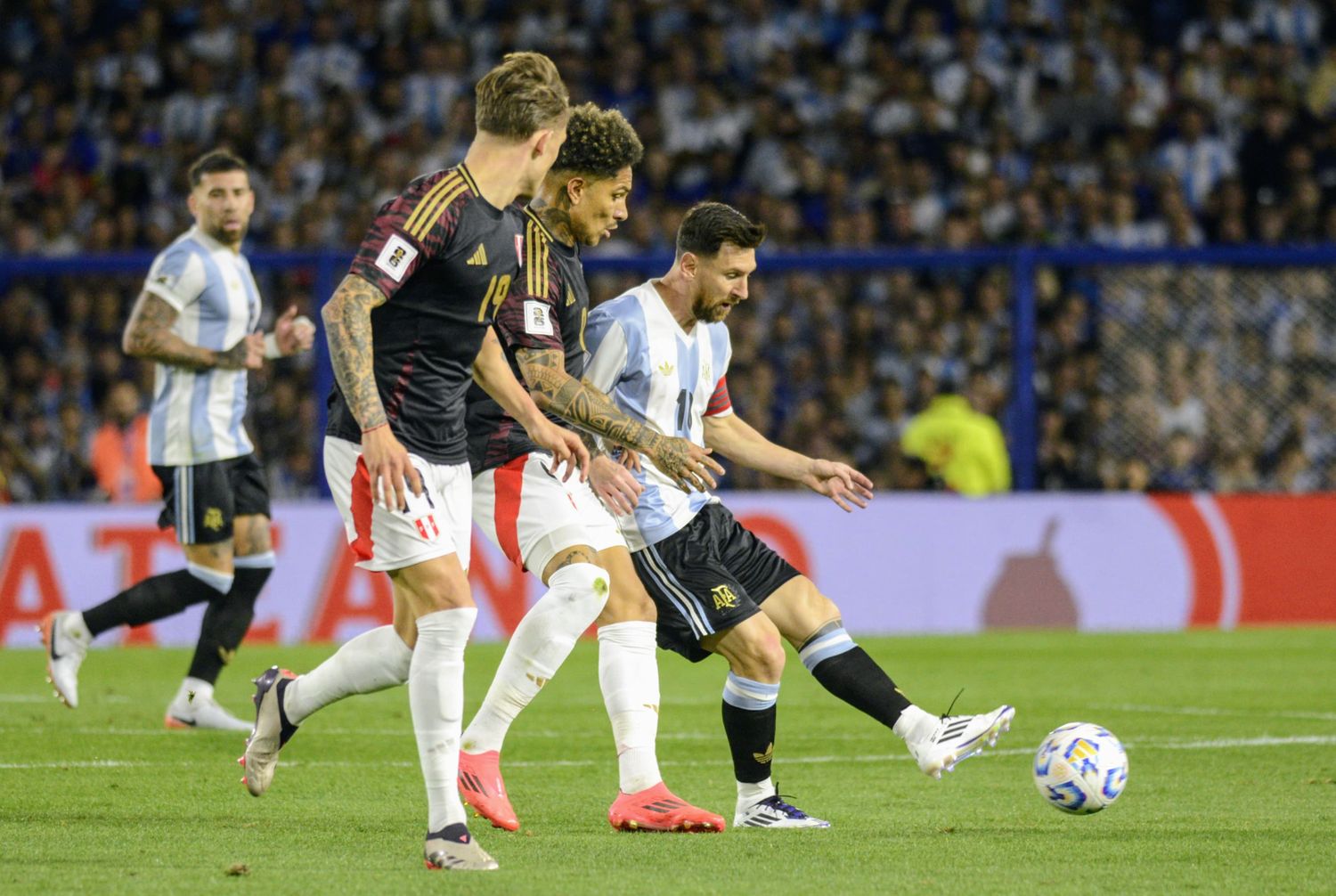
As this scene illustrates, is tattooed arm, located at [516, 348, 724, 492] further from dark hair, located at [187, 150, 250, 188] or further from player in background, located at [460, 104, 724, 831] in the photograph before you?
dark hair, located at [187, 150, 250, 188]

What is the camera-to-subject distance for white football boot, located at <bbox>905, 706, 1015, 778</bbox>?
5.69 m

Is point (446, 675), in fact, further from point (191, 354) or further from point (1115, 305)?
point (1115, 305)

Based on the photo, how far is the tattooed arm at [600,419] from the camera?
18.9 ft

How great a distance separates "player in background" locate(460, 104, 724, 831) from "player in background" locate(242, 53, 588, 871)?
1.18 ft

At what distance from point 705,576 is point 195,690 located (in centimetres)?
335

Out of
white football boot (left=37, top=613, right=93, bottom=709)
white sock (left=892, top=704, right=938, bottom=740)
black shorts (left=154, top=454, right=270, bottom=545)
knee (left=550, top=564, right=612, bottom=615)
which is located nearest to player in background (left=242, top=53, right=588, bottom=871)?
knee (left=550, top=564, right=612, bottom=615)

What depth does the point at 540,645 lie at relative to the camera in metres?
5.83

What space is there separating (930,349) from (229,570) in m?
7.78

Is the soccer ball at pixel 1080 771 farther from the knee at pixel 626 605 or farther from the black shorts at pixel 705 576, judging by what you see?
the knee at pixel 626 605

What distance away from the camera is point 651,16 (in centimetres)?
1894

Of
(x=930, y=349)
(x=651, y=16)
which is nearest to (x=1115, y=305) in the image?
(x=930, y=349)

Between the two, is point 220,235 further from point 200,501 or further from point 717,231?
point 717,231

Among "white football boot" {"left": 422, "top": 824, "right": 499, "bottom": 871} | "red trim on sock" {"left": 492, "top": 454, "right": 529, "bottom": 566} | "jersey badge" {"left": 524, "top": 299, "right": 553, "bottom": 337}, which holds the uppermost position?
"jersey badge" {"left": 524, "top": 299, "right": 553, "bottom": 337}

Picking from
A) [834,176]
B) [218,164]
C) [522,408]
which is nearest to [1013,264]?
[834,176]
